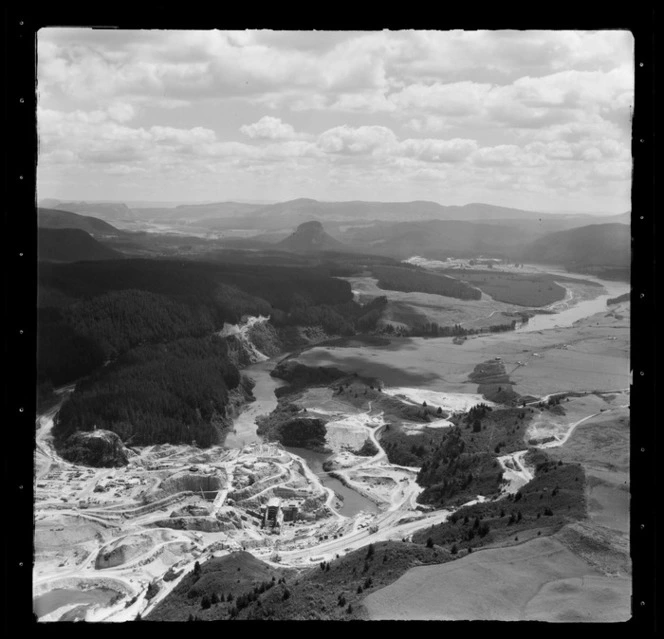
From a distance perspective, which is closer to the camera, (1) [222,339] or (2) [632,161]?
(2) [632,161]

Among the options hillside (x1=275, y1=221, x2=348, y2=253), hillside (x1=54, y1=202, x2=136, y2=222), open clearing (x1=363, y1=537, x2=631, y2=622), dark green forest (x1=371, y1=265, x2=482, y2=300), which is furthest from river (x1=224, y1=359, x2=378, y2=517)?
hillside (x1=54, y1=202, x2=136, y2=222)

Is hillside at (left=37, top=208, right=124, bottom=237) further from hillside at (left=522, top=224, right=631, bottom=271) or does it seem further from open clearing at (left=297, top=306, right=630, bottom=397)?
hillside at (left=522, top=224, right=631, bottom=271)

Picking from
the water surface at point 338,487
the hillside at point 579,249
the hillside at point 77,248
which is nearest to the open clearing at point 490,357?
the hillside at point 579,249

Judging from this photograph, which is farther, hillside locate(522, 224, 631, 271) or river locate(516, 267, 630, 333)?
river locate(516, 267, 630, 333)

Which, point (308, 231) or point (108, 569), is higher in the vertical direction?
point (308, 231)

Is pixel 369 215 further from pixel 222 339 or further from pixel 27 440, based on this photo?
pixel 27 440

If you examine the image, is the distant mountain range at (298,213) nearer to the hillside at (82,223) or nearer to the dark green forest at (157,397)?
the hillside at (82,223)

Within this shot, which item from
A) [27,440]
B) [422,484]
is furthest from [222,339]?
[27,440]
